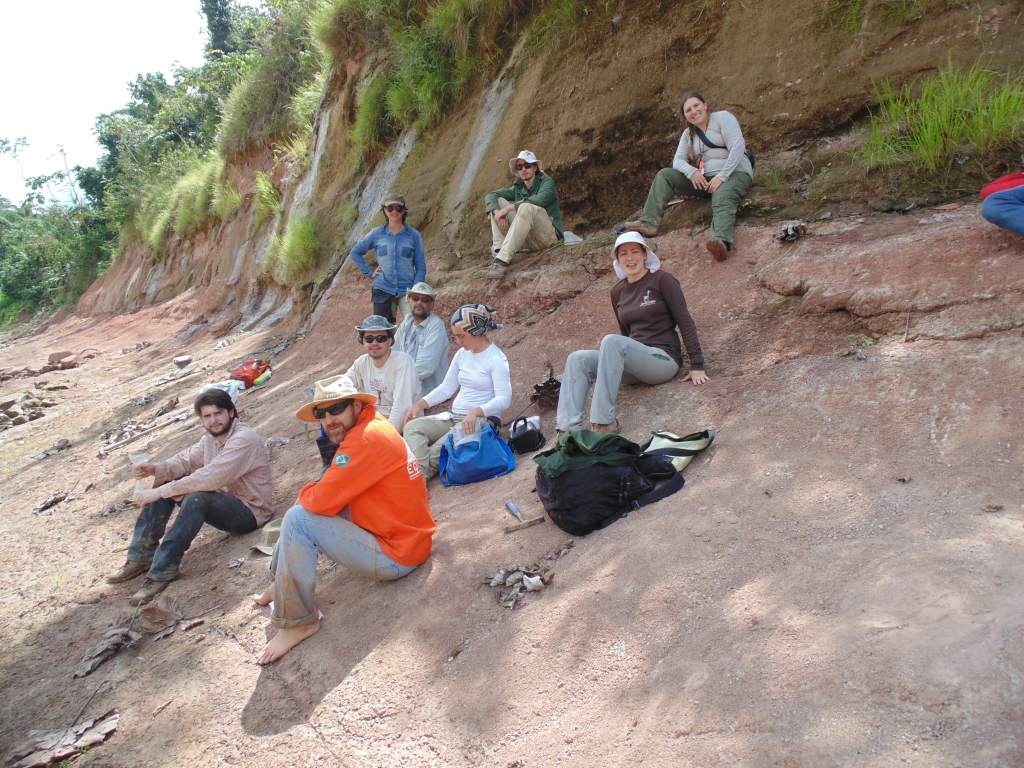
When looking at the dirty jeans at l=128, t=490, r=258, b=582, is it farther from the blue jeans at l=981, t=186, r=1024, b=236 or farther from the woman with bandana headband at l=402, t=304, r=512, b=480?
the blue jeans at l=981, t=186, r=1024, b=236

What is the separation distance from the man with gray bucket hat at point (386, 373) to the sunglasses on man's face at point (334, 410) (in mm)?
1842

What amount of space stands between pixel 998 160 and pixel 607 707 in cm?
510

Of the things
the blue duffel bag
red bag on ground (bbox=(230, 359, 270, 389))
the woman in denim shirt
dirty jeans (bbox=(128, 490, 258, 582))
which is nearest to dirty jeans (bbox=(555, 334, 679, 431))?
the blue duffel bag

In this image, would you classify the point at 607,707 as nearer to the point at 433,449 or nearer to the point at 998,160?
the point at 433,449

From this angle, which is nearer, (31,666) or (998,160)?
(31,666)

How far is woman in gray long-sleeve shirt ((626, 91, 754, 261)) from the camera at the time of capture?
5992 mm

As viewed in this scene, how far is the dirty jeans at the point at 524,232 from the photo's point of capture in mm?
7430

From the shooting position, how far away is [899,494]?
3.19 metres

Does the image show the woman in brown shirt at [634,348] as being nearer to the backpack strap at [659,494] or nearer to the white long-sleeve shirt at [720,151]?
the backpack strap at [659,494]

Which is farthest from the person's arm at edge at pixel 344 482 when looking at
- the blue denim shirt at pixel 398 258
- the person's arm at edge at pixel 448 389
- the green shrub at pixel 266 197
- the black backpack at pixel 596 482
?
the green shrub at pixel 266 197

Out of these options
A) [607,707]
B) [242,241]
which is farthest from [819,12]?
[242,241]

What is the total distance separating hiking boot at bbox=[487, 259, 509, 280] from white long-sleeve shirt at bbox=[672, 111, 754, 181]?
2223 mm

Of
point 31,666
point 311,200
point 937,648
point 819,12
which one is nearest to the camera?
point 937,648

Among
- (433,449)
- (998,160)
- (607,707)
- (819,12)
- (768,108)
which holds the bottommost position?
(607,707)
